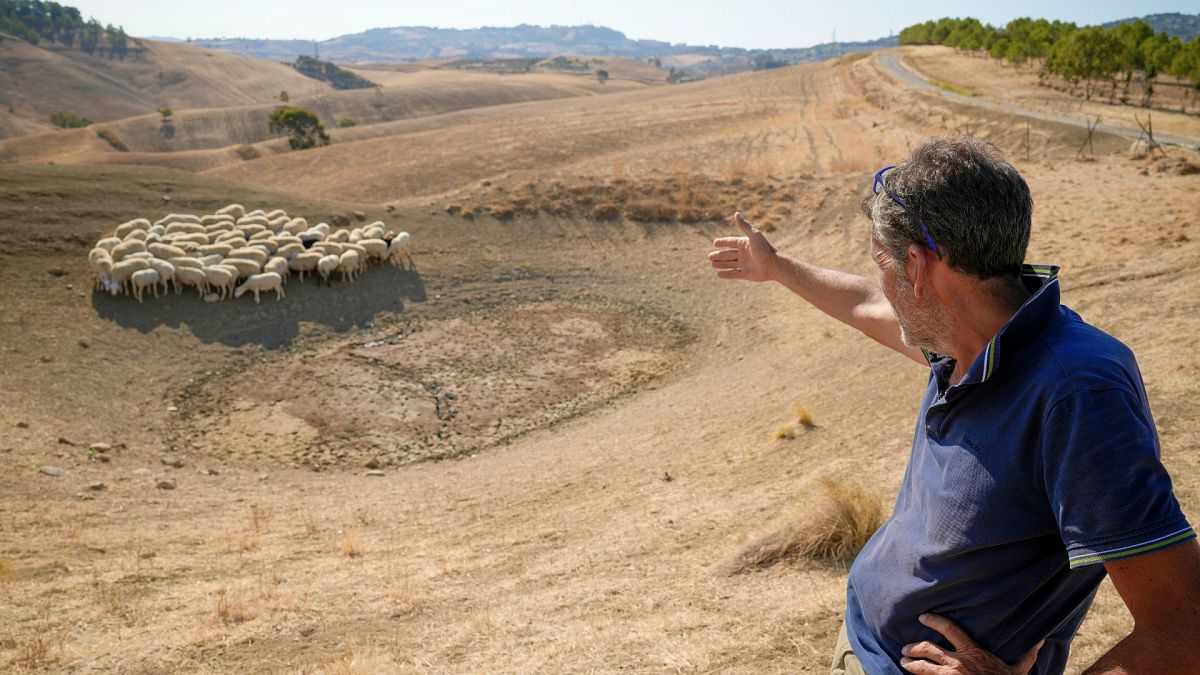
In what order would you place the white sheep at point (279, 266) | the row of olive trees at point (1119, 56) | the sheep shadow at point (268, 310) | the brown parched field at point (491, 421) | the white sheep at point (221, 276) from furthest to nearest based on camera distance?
1. the row of olive trees at point (1119, 56)
2. the white sheep at point (279, 266)
3. the white sheep at point (221, 276)
4. the sheep shadow at point (268, 310)
5. the brown parched field at point (491, 421)

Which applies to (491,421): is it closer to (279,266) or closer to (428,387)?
(428,387)

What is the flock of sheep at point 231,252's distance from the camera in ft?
48.5

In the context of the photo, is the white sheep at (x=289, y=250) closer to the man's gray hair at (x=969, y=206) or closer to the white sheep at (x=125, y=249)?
the white sheep at (x=125, y=249)

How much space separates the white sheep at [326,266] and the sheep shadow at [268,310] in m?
0.17

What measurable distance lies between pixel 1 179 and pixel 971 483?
20.8m

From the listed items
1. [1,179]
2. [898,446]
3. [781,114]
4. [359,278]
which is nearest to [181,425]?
[359,278]

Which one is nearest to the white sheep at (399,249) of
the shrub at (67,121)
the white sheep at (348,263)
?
the white sheep at (348,263)

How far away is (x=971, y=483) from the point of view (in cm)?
193

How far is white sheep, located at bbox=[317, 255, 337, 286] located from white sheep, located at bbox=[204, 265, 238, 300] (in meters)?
1.66

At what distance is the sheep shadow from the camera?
1455cm

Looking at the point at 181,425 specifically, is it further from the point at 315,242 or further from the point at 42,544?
the point at 315,242

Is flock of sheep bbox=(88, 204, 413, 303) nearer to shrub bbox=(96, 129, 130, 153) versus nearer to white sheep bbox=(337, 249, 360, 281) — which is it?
white sheep bbox=(337, 249, 360, 281)

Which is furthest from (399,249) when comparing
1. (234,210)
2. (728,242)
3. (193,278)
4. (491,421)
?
(728,242)

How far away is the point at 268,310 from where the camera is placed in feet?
50.9
